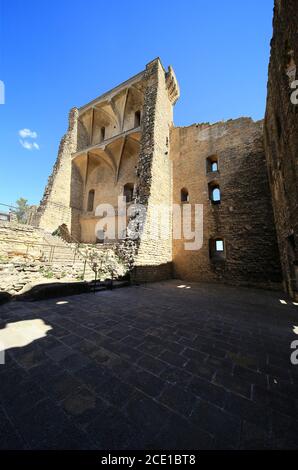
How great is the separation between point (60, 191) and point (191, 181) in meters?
9.75

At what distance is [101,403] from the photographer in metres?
1.43

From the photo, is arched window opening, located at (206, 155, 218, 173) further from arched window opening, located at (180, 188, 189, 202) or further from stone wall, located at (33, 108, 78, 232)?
stone wall, located at (33, 108, 78, 232)

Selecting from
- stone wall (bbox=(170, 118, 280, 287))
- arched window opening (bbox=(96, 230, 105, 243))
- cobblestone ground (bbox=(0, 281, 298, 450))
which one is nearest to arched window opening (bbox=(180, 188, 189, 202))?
stone wall (bbox=(170, 118, 280, 287))

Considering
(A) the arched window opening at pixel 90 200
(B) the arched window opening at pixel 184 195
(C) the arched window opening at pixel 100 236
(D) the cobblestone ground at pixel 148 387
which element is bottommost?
(D) the cobblestone ground at pixel 148 387

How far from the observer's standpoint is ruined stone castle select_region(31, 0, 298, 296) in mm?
7125

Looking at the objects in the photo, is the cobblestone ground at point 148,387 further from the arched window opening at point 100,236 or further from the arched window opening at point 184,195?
the arched window opening at point 100,236

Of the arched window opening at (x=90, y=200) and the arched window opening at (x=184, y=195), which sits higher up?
the arched window opening at (x=90, y=200)

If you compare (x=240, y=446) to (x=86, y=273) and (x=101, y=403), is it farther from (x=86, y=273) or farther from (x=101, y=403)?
(x=86, y=273)

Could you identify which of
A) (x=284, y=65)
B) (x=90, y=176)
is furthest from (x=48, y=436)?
(x=90, y=176)

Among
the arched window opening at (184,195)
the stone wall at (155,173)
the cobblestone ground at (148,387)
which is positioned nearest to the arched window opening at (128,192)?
the stone wall at (155,173)

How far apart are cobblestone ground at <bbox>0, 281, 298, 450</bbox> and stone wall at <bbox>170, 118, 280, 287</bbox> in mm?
6399

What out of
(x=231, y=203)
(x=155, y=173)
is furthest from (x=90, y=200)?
(x=231, y=203)

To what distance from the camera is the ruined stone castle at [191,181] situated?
23.4 ft

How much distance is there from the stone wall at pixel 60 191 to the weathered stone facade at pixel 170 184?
8 centimetres
